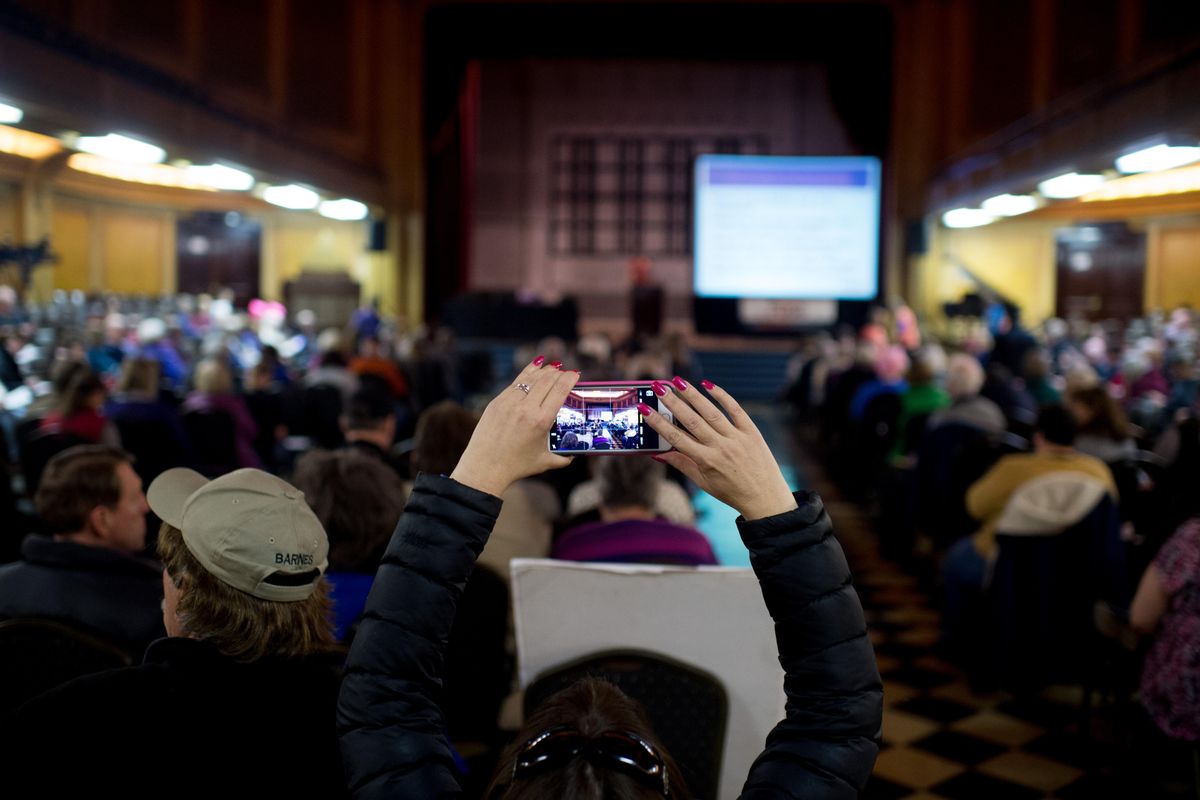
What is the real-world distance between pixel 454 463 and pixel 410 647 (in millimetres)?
2322

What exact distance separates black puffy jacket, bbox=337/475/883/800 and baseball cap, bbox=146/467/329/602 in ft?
0.73

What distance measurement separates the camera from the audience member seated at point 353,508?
257 centimetres

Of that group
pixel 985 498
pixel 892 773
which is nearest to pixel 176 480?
pixel 892 773

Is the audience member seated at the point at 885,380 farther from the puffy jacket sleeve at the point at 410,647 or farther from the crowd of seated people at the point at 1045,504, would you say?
the puffy jacket sleeve at the point at 410,647

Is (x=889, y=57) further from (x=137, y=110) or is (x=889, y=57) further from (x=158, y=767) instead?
(x=158, y=767)

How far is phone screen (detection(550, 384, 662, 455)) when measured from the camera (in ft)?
3.75

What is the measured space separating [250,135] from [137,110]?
248 cm

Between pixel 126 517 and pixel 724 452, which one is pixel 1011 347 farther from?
pixel 724 452

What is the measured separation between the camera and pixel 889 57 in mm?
16656

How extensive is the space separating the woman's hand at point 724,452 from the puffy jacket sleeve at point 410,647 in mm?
187

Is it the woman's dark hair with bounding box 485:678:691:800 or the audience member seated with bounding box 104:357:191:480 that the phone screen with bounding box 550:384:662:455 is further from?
the audience member seated with bounding box 104:357:191:480

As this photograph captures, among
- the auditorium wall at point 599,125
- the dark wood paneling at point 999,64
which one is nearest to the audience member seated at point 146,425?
the dark wood paneling at point 999,64

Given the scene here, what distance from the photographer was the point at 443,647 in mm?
1074

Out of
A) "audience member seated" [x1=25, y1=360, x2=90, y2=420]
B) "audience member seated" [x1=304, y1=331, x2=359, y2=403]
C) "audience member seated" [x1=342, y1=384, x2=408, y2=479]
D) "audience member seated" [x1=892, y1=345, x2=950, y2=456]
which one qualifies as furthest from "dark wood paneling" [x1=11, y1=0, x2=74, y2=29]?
→ "audience member seated" [x1=892, y1=345, x2=950, y2=456]
